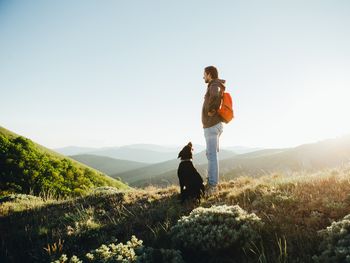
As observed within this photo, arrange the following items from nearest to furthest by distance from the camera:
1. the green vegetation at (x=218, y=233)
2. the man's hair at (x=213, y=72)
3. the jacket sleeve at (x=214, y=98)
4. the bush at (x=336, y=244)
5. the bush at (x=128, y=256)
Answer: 1. the bush at (x=336, y=244)
2. the bush at (x=128, y=256)
3. the green vegetation at (x=218, y=233)
4. the jacket sleeve at (x=214, y=98)
5. the man's hair at (x=213, y=72)

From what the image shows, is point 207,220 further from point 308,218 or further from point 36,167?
point 36,167

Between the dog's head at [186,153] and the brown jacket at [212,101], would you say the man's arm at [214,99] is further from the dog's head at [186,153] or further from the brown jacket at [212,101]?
the dog's head at [186,153]

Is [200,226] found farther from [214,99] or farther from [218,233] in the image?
[214,99]

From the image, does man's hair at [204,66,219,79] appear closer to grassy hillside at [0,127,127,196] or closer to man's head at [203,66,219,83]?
man's head at [203,66,219,83]

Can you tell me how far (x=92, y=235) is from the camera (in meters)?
5.54

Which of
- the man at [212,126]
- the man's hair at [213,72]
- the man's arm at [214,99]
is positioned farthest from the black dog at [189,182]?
the man's hair at [213,72]

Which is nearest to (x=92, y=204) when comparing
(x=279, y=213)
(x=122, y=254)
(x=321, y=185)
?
(x=122, y=254)

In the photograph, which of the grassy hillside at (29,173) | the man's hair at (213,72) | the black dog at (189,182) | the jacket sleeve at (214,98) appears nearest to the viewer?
the black dog at (189,182)

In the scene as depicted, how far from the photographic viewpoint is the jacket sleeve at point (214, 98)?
7.04m

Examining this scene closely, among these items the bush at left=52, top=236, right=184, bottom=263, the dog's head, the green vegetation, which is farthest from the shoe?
the bush at left=52, top=236, right=184, bottom=263

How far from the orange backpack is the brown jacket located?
136 millimetres

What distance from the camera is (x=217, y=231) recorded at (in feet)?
14.0

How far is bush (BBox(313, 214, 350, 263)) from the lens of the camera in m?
3.08

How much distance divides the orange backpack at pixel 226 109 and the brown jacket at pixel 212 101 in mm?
136
